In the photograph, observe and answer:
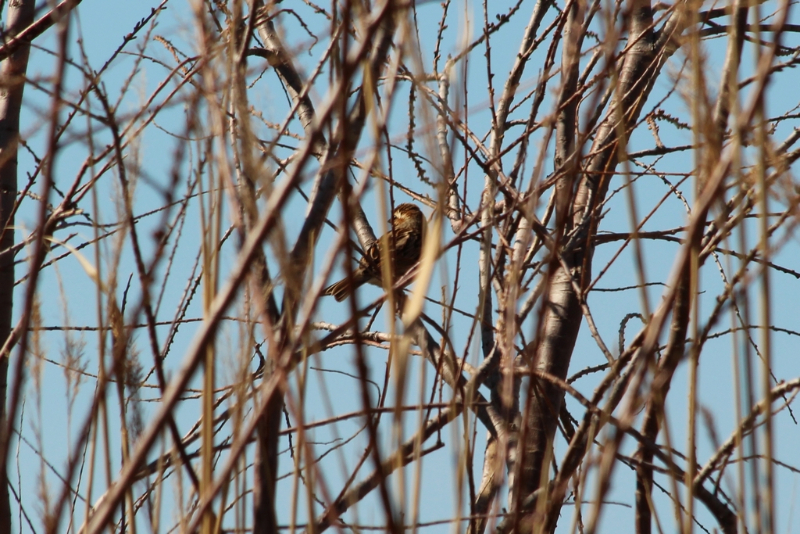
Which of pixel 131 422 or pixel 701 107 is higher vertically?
pixel 701 107

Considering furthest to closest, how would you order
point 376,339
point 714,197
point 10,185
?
point 376,339, point 10,185, point 714,197

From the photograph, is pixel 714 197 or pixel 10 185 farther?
pixel 10 185

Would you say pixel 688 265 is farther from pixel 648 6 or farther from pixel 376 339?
pixel 648 6

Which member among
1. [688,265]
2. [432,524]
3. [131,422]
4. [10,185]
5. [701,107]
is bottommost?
[432,524]

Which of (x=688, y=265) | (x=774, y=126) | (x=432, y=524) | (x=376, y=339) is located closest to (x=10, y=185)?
(x=376, y=339)

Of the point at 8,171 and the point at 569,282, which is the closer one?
the point at 569,282

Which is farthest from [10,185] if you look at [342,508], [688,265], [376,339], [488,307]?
[688,265]

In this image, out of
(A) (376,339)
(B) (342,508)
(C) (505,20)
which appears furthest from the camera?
(C) (505,20)

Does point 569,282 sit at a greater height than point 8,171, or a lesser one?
lesser

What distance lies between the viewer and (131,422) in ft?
3.83

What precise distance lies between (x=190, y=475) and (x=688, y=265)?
0.66 m

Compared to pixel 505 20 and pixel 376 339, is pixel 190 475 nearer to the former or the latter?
pixel 376 339

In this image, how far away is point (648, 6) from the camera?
293 centimetres

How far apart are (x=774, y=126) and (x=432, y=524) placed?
2.20 m
